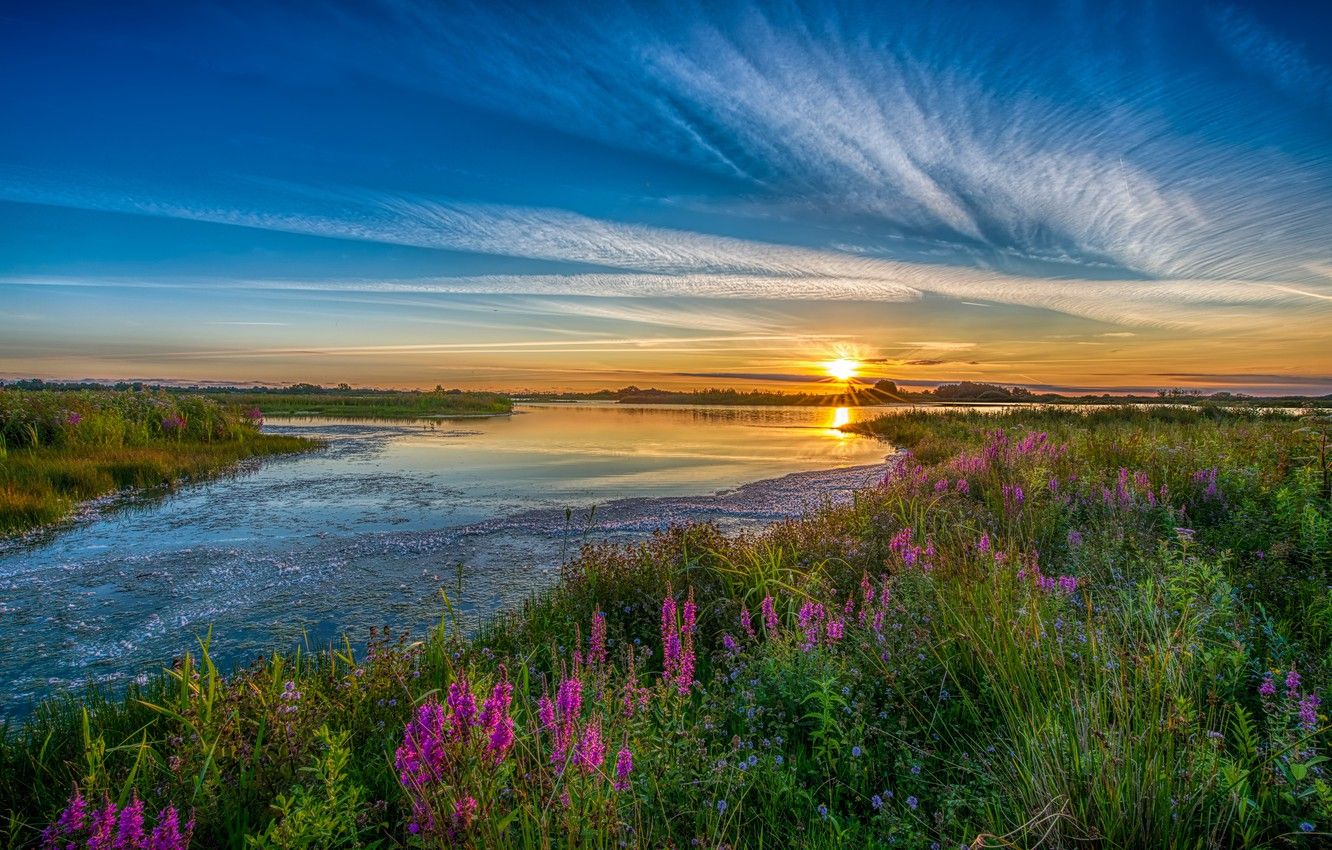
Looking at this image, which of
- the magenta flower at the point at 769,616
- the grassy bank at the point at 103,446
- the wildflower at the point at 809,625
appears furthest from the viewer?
the grassy bank at the point at 103,446

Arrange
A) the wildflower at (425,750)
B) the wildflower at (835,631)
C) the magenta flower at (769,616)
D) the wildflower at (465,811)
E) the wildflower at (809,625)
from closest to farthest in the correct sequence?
the wildflower at (465,811)
the wildflower at (425,750)
the wildflower at (809,625)
the wildflower at (835,631)
the magenta flower at (769,616)

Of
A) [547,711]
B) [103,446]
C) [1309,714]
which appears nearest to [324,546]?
[547,711]

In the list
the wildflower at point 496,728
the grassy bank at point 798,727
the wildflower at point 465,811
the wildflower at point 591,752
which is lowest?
the grassy bank at point 798,727

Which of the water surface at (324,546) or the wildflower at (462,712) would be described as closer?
the wildflower at (462,712)

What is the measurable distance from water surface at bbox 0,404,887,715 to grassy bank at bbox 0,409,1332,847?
2.98 ft

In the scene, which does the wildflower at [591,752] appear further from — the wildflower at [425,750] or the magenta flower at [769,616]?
the magenta flower at [769,616]

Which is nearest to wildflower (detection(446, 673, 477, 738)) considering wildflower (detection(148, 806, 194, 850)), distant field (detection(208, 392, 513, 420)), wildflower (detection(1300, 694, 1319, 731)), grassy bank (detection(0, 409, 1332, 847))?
grassy bank (detection(0, 409, 1332, 847))

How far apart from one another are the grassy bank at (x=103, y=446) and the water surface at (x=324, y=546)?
114cm

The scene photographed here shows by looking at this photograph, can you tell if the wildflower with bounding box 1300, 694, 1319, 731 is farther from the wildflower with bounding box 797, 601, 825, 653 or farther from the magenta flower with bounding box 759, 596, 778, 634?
the magenta flower with bounding box 759, 596, 778, 634

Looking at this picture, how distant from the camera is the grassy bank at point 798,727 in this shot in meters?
2.34

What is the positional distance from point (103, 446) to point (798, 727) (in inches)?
793

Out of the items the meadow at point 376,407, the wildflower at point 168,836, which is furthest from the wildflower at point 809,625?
the meadow at point 376,407

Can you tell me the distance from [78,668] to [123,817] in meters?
4.72

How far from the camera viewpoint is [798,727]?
149 inches
